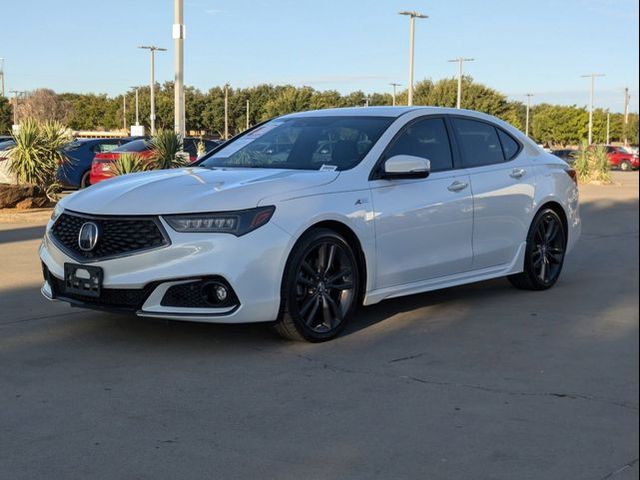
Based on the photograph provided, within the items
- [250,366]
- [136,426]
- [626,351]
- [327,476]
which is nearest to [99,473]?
[136,426]

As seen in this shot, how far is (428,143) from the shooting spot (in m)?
6.47

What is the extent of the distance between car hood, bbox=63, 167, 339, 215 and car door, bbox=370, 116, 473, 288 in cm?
A: 54

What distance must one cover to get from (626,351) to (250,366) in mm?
3774

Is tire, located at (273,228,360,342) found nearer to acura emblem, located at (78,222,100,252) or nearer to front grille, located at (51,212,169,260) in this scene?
front grille, located at (51,212,169,260)

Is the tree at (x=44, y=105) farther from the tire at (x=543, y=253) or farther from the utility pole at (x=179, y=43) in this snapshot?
the tire at (x=543, y=253)

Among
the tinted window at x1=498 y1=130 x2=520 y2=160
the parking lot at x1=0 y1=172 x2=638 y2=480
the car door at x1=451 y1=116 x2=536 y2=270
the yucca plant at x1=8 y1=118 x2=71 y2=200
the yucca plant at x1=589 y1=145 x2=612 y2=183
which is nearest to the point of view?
the parking lot at x1=0 y1=172 x2=638 y2=480

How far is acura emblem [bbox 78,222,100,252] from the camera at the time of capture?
16.9 feet

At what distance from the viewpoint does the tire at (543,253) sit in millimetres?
7211

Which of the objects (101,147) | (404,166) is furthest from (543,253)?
(101,147)

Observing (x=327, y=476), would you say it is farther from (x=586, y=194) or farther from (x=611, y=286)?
(x=586, y=194)

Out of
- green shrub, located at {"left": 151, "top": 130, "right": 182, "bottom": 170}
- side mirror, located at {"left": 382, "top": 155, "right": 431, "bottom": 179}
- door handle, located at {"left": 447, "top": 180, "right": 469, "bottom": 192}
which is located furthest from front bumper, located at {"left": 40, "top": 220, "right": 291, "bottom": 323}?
green shrub, located at {"left": 151, "top": 130, "right": 182, "bottom": 170}

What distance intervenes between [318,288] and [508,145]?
2730 mm

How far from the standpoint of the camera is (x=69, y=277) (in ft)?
17.4

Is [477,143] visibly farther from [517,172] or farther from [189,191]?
[189,191]
